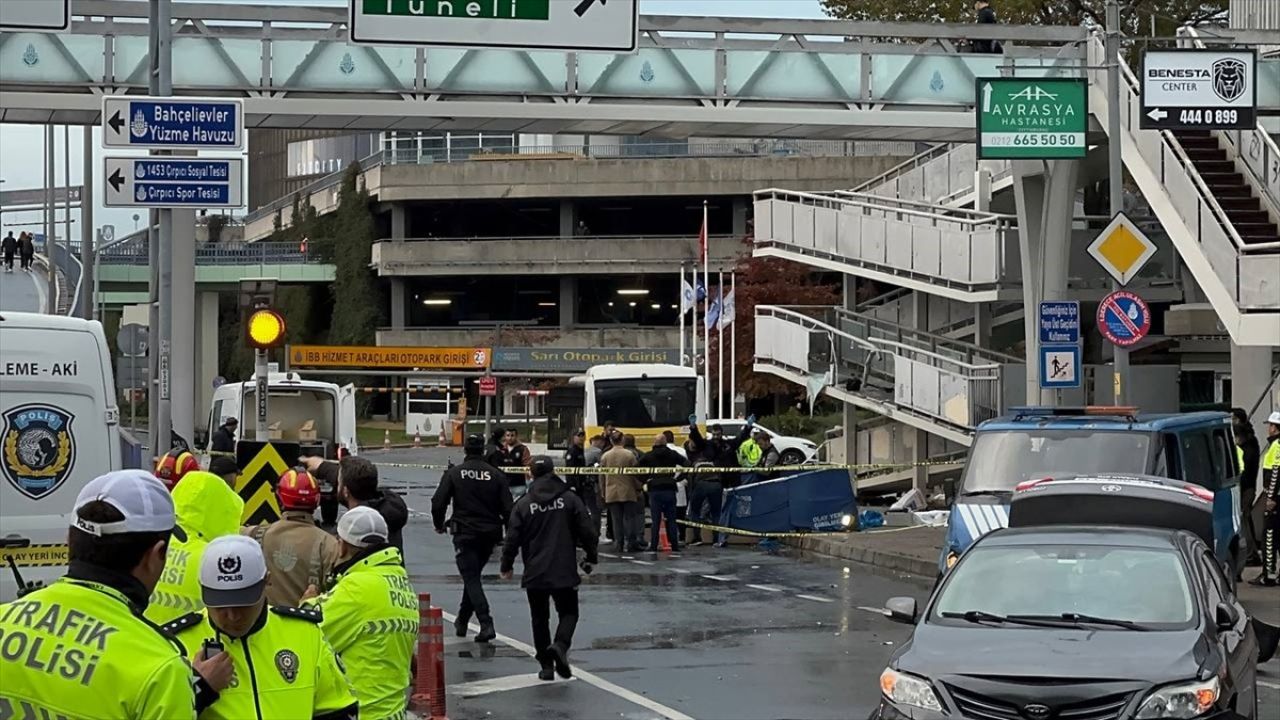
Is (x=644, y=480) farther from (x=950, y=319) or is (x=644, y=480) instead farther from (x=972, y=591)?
(x=972, y=591)

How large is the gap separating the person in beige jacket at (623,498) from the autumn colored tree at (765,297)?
2921cm

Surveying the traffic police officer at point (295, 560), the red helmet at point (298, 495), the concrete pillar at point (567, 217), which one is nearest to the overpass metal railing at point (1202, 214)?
the red helmet at point (298, 495)

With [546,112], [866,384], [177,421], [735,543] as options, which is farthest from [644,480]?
[866,384]

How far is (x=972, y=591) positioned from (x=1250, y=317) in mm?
16437

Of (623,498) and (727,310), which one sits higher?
(727,310)

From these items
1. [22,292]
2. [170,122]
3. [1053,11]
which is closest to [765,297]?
[1053,11]

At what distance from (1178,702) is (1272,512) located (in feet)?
38.4

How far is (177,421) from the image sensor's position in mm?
22594

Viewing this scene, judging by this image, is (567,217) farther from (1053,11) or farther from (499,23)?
(499,23)

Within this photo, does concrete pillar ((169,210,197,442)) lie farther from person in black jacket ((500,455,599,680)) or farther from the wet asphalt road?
person in black jacket ((500,455,599,680))

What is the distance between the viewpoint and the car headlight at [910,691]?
30.9ft

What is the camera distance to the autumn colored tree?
57781 millimetres

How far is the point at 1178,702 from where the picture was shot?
9.28 metres

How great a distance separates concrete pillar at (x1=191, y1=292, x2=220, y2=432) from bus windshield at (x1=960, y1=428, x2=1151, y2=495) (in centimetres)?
5661
